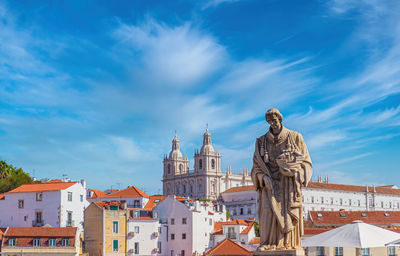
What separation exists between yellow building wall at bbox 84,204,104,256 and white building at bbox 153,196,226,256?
Answer: 9.01m

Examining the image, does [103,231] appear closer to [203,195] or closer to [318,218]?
[318,218]

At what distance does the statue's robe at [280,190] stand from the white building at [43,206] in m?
55.9

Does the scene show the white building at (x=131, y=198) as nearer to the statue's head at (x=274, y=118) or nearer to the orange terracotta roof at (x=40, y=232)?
the orange terracotta roof at (x=40, y=232)

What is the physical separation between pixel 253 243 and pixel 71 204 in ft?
69.2

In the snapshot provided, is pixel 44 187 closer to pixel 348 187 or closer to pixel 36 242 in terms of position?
pixel 36 242

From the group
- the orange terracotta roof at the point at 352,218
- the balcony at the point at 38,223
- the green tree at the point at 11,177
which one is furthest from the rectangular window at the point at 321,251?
the green tree at the point at 11,177

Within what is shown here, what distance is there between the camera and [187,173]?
16650 cm

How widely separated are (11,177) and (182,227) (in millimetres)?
26263

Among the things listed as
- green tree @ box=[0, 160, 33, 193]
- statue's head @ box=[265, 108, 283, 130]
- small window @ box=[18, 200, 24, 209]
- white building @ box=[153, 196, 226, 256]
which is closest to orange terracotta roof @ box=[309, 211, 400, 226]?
white building @ box=[153, 196, 226, 256]

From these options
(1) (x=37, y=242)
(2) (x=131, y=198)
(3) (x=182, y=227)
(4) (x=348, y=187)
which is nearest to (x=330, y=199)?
(4) (x=348, y=187)

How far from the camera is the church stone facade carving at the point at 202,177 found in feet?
519

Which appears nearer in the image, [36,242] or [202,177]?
[36,242]

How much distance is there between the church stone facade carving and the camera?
158125 millimetres

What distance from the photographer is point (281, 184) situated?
28.8ft
